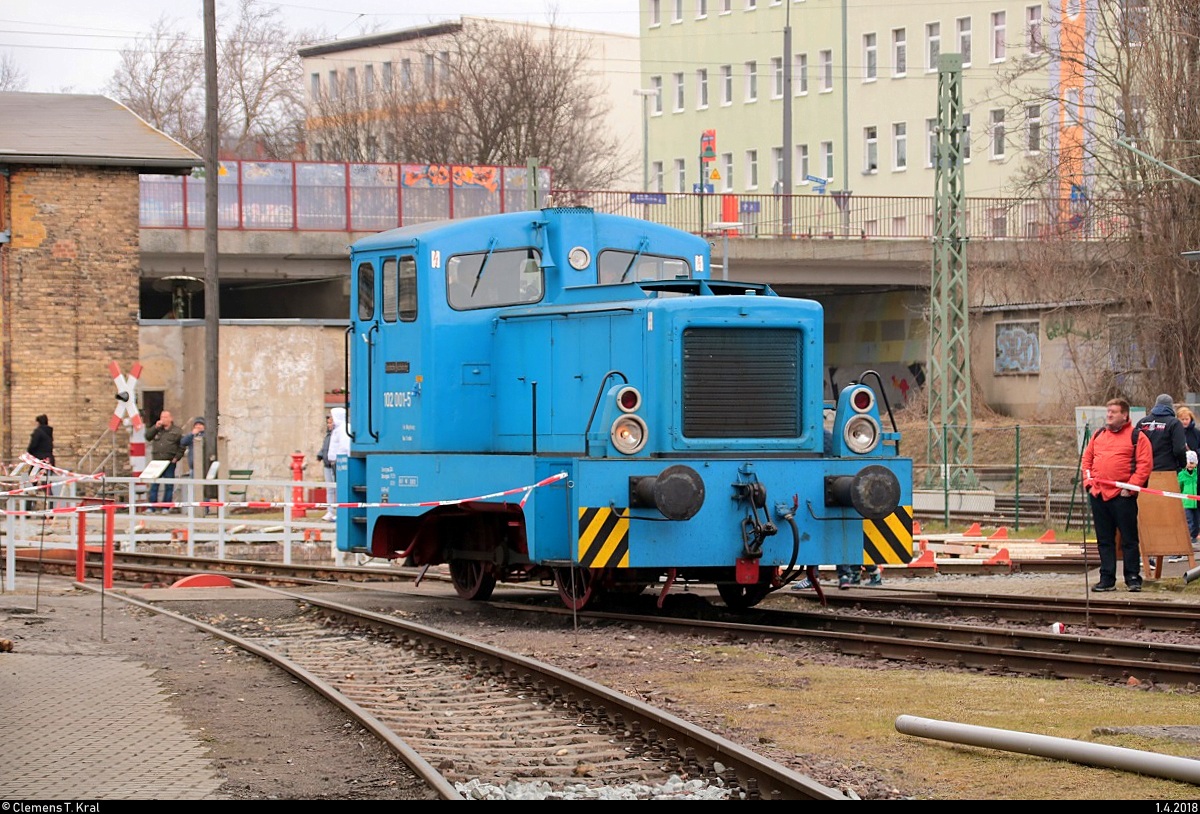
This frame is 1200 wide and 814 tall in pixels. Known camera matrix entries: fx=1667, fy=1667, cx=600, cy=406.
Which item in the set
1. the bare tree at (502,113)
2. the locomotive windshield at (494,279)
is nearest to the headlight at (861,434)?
the locomotive windshield at (494,279)

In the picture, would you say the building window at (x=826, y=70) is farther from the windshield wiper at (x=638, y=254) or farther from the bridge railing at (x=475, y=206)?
the windshield wiper at (x=638, y=254)

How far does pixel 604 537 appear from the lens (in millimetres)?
12156

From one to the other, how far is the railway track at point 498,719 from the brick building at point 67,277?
19389 millimetres

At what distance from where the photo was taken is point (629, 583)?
13.4 m

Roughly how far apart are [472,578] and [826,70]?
56025 millimetres

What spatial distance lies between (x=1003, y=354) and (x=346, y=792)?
A: 123 ft

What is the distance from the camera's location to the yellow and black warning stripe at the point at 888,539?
41.9 feet

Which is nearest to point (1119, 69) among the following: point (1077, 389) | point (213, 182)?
point (1077, 389)

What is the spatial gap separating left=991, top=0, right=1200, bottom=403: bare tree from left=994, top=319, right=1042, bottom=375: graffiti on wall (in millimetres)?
2472

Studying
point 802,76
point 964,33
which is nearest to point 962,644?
point 964,33

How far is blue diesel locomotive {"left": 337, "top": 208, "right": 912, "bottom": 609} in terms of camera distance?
1224cm

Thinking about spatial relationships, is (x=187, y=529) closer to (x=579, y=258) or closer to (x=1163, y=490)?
(x=579, y=258)

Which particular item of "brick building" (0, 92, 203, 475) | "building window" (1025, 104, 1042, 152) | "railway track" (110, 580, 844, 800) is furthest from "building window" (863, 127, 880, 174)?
"railway track" (110, 580, 844, 800)
